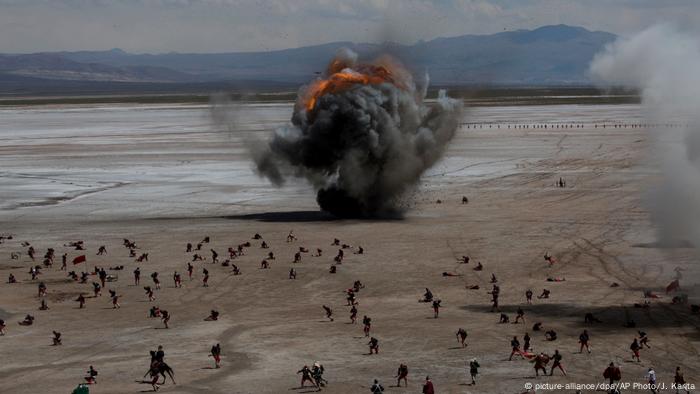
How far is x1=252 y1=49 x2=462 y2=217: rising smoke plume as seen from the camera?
95250 mm

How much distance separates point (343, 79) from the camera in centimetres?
9731

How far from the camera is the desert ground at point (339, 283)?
5012 centimetres

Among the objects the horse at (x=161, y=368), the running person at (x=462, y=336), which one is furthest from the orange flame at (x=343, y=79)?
the horse at (x=161, y=368)

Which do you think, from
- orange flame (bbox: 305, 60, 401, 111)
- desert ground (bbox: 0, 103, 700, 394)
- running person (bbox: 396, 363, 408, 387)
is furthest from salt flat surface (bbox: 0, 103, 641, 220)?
running person (bbox: 396, 363, 408, 387)

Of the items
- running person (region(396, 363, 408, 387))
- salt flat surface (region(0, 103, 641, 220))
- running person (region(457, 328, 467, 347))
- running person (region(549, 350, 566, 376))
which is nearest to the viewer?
running person (region(396, 363, 408, 387))

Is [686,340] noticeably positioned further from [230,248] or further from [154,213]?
[154,213]

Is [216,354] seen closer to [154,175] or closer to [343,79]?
[343,79]

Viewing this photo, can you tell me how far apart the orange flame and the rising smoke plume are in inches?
3.5

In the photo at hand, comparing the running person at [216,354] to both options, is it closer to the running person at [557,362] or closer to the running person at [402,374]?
the running person at [402,374]

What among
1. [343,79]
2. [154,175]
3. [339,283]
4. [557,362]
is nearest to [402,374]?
[557,362]

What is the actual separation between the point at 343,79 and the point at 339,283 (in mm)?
31141

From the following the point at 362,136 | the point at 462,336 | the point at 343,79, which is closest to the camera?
the point at 462,336

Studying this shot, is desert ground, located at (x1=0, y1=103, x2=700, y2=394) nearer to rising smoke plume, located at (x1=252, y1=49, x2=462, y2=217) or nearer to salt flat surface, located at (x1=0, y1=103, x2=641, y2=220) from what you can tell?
salt flat surface, located at (x1=0, y1=103, x2=641, y2=220)

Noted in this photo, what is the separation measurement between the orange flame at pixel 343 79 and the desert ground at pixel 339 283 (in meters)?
11.4
